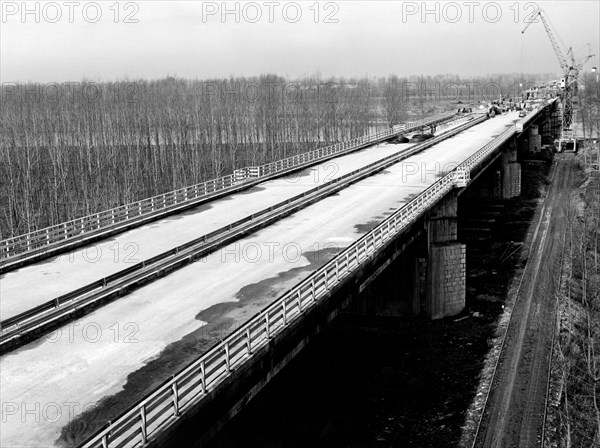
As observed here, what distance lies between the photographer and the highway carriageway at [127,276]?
17625 millimetres

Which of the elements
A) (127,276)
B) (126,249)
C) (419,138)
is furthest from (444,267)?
(419,138)

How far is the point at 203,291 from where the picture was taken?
2117 cm

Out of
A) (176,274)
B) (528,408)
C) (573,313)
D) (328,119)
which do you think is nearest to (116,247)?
(176,274)

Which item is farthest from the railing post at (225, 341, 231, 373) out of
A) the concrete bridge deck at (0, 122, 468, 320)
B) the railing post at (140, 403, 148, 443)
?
the concrete bridge deck at (0, 122, 468, 320)

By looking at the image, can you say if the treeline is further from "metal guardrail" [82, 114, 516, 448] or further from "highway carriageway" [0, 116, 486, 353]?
"metal guardrail" [82, 114, 516, 448]

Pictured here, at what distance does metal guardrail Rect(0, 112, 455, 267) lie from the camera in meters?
25.9

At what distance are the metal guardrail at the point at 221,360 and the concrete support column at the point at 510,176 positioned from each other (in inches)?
2045

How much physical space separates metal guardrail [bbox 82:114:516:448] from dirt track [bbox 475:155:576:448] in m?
6.88

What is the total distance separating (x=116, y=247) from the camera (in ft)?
87.3

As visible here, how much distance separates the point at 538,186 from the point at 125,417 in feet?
244

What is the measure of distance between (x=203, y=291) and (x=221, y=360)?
6406 mm

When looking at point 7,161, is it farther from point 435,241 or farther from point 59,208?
point 435,241

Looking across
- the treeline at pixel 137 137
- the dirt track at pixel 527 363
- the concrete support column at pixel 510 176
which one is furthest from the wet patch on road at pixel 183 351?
the concrete support column at pixel 510 176

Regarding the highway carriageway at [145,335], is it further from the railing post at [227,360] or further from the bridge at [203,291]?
the railing post at [227,360]
